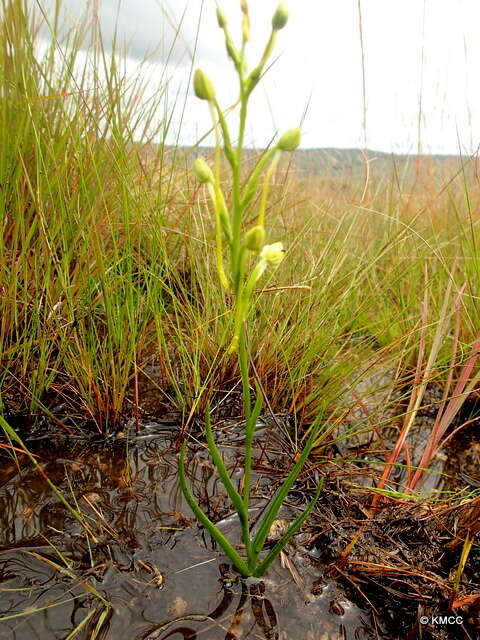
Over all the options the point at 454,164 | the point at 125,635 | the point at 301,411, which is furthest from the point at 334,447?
the point at 454,164

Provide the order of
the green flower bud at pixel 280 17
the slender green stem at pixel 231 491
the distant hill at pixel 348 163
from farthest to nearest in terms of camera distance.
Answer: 1. the distant hill at pixel 348 163
2. the slender green stem at pixel 231 491
3. the green flower bud at pixel 280 17

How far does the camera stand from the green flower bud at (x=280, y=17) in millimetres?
571

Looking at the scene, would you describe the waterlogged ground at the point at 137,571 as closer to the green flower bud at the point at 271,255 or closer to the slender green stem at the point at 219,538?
the slender green stem at the point at 219,538

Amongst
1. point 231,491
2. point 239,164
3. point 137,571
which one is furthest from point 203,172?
point 137,571

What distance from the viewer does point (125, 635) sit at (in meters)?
0.78

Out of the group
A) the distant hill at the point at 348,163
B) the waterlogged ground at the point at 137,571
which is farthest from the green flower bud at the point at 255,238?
the distant hill at the point at 348,163

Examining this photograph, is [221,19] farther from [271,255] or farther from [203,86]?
[271,255]

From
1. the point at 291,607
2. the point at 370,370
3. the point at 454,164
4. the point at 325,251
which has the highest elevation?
the point at 454,164

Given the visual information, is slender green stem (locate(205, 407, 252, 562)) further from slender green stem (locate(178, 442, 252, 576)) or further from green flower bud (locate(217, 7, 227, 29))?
green flower bud (locate(217, 7, 227, 29))

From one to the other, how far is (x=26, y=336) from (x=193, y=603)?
2.70 feet

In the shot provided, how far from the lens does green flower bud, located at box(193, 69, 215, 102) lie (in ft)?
2.01

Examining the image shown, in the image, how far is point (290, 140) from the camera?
64cm

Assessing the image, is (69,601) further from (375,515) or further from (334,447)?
(334,447)

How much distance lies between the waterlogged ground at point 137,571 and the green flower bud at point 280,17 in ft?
3.07
